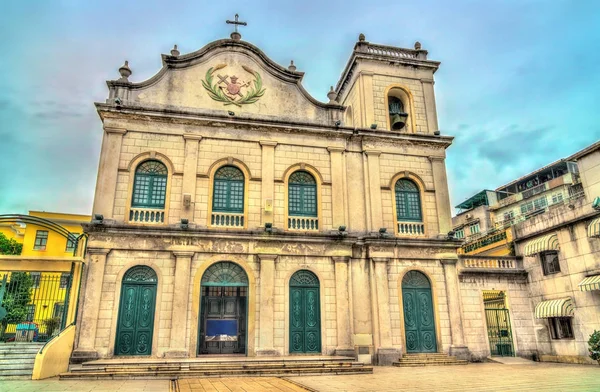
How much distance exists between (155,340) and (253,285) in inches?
141

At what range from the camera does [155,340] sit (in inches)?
545

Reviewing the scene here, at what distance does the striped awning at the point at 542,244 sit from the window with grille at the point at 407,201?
173 inches

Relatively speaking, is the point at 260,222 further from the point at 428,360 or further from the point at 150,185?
the point at 428,360

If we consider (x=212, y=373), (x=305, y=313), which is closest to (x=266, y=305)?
(x=305, y=313)

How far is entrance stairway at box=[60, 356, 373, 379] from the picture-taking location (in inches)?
466

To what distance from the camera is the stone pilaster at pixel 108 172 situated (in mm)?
14766

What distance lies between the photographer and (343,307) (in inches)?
607

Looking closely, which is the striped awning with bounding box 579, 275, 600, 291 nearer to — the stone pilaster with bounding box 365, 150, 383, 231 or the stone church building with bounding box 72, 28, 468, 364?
the stone church building with bounding box 72, 28, 468, 364

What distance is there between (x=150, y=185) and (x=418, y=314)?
10978 millimetres

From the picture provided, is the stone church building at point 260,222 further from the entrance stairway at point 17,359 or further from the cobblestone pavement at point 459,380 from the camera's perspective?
the cobblestone pavement at point 459,380

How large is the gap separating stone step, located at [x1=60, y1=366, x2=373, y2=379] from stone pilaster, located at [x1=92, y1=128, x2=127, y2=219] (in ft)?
17.2

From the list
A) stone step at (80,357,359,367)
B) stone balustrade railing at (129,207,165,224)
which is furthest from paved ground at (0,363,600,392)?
stone balustrade railing at (129,207,165,224)

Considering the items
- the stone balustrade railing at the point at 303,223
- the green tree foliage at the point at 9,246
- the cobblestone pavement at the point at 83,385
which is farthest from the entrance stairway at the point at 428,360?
the green tree foliage at the point at 9,246

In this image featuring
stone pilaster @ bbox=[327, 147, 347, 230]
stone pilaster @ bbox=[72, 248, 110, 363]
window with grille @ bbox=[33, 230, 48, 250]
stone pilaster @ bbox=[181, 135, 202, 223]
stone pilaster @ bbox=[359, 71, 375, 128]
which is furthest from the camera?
window with grille @ bbox=[33, 230, 48, 250]
